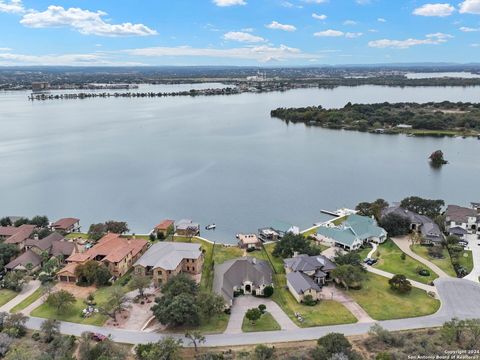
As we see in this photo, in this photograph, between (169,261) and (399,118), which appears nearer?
(169,261)

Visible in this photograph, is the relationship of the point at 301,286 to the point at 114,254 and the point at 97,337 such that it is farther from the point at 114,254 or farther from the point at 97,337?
the point at 114,254

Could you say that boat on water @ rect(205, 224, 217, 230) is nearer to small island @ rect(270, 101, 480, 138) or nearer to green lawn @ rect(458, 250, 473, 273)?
green lawn @ rect(458, 250, 473, 273)

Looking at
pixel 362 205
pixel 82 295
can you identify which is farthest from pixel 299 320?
pixel 362 205

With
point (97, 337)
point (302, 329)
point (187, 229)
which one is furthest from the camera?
point (187, 229)

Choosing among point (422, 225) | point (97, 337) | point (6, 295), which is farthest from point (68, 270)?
point (422, 225)

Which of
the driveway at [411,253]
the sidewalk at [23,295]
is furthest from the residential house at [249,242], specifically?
the sidewalk at [23,295]

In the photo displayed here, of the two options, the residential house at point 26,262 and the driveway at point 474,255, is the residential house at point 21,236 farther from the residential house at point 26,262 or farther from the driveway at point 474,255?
the driveway at point 474,255

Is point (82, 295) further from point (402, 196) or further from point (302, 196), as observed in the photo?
point (402, 196)
